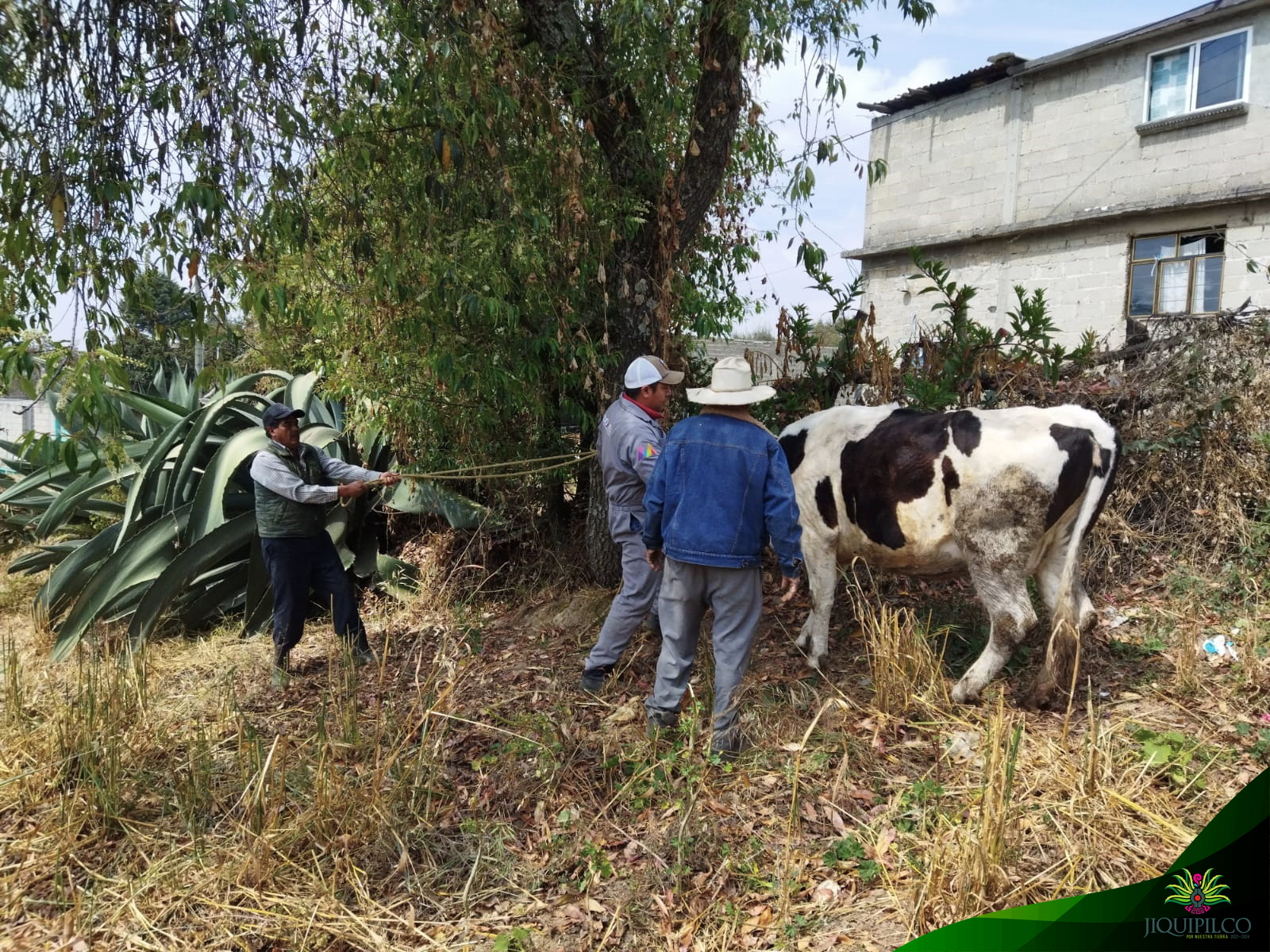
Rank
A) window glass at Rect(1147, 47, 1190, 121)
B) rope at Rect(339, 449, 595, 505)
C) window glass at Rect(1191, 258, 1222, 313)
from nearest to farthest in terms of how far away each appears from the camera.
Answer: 1. rope at Rect(339, 449, 595, 505)
2. window glass at Rect(1191, 258, 1222, 313)
3. window glass at Rect(1147, 47, 1190, 121)

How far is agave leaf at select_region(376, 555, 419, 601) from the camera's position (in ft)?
21.3

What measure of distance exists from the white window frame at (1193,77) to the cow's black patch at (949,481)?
11942mm

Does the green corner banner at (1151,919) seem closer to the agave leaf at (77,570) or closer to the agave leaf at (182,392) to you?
the agave leaf at (77,570)

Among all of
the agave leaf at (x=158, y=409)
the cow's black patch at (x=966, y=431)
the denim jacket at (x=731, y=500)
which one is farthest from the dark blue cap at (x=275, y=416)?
the cow's black patch at (x=966, y=431)

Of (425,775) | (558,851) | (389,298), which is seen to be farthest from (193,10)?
(558,851)

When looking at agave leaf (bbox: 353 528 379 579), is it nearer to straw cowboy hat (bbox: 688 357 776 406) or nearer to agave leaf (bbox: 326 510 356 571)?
agave leaf (bbox: 326 510 356 571)

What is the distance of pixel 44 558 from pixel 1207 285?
14943 mm

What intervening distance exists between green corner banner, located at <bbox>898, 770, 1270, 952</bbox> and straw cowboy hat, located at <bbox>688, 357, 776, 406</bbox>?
2232 mm

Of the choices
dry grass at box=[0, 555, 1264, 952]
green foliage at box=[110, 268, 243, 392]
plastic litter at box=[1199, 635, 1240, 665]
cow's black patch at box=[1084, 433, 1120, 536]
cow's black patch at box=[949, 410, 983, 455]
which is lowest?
dry grass at box=[0, 555, 1264, 952]

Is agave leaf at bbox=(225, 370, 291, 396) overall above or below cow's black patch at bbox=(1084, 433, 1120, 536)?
above

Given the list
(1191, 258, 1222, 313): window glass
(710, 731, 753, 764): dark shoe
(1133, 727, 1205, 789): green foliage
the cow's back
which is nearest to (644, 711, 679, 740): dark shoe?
(710, 731, 753, 764): dark shoe

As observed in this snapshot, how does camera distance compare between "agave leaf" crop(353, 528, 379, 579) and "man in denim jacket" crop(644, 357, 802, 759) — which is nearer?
"man in denim jacket" crop(644, 357, 802, 759)

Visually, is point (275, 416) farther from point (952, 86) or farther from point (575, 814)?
point (952, 86)

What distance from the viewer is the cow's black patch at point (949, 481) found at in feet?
14.5
